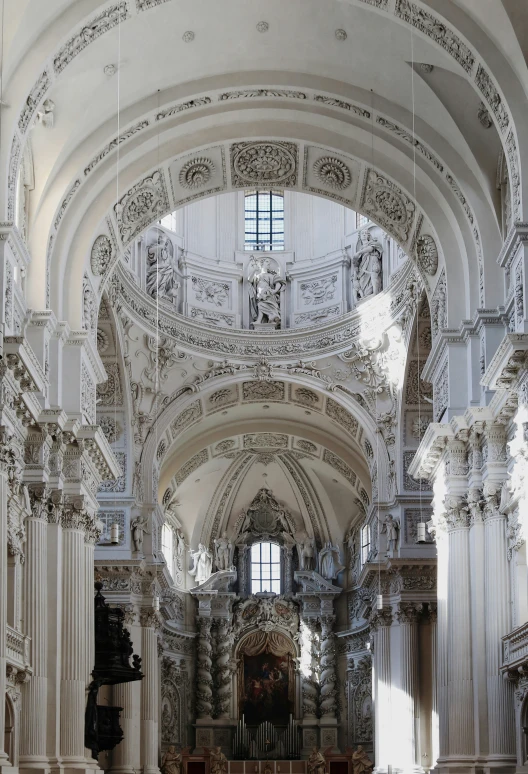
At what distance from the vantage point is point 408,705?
3384 centimetres

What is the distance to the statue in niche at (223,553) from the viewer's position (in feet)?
157

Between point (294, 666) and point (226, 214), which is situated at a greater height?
point (226, 214)

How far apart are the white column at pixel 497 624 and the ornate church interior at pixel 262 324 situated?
5 centimetres

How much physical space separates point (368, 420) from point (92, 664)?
14938 millimetres

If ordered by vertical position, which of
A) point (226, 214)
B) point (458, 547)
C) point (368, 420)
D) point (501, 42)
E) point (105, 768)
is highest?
point (226, 214)

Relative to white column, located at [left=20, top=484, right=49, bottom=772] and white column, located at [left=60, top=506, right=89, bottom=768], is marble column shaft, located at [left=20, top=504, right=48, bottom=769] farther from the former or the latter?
white column, located at [left=60, top=506, right=89, bottom=768]

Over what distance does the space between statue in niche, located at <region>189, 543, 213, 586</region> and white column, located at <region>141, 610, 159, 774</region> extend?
34.7 feet

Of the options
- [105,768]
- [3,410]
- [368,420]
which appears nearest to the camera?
[3,410]

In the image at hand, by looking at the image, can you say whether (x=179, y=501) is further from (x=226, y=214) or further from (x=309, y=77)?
(x=309, y=77)

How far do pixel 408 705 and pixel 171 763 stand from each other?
30.5 feet

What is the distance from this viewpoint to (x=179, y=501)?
4688 centimetres

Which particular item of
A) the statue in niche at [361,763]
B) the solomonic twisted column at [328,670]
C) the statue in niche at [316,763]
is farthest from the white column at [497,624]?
the solomonic twisted column at [328,670]

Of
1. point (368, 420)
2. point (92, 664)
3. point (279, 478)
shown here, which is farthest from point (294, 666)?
point (92, 664)

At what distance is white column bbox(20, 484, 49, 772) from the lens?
20.6 metres
